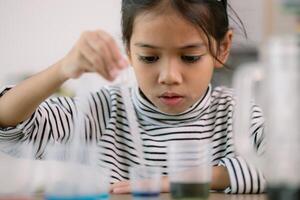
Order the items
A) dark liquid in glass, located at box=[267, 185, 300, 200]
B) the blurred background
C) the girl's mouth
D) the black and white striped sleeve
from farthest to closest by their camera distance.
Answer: the blurred background < the girl's mouth < the black and white striped sleeve < dark liquid in glass, located at box=[267, 185, 300, 200]

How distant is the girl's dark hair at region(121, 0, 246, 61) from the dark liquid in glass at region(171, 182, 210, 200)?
441 mm

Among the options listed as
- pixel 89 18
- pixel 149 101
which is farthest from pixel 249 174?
pixel 89 18

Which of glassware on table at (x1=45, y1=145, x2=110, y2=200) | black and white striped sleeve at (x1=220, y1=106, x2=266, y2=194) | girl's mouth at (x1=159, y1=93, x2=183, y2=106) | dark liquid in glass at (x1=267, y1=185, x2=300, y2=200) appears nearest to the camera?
dark liquid in glass at (x1=267, y1=185, x2=300, y2=200)

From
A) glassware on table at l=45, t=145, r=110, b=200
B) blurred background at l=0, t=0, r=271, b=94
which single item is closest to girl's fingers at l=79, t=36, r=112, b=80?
glassware on table at l=45, t=145, r=110, b=200

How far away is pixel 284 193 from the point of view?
393 millimetres

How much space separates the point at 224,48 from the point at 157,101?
8.7 inches

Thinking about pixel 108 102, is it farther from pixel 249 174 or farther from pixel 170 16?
pixel 249 174

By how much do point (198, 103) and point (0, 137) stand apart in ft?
1.56

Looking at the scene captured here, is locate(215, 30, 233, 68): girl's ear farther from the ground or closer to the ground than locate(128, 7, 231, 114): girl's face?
farther from the ground

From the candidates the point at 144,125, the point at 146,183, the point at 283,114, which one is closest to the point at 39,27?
the point at 144,125

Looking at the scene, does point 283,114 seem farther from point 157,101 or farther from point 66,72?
point 157,101

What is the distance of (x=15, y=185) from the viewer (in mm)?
617

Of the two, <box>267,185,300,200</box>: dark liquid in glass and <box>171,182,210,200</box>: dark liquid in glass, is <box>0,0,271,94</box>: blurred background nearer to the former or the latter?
<box>171,182,210,200</box>: dark liquid in glass

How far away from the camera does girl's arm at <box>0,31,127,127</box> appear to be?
601 millimetres
